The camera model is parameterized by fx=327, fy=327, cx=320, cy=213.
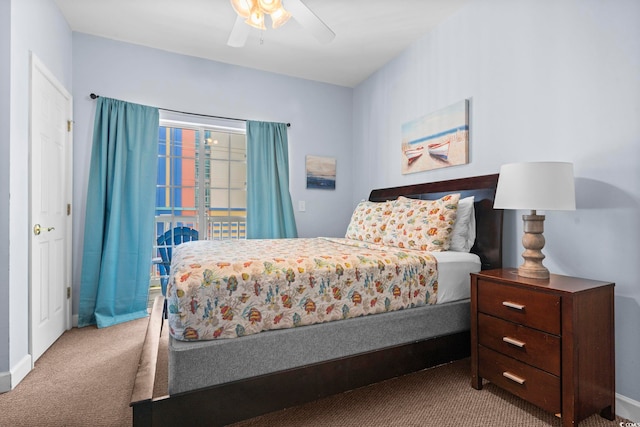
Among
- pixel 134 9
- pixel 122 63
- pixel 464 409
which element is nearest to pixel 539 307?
pixel 464 409

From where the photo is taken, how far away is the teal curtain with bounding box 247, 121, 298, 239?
3605 millimetres

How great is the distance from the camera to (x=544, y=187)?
1662 mm

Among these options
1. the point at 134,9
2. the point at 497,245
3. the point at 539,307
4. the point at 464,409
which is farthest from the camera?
the point at 134,9

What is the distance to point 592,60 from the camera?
1795 mm

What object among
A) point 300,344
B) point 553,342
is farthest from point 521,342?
point 300,344

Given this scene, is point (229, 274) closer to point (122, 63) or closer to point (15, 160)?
point (15, 160)

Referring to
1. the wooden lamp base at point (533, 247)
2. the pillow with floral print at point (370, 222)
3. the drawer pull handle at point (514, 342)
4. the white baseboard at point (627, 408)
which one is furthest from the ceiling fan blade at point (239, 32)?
the white baseboard at point (627, 408)

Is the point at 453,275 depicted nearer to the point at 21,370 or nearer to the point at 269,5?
the point at 269,5

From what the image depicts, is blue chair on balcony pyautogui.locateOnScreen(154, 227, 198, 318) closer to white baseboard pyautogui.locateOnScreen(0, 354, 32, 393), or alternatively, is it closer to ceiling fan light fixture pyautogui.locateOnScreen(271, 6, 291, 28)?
white baseboard pyautogui.locateOnScreen(0, 354, 32, 393)

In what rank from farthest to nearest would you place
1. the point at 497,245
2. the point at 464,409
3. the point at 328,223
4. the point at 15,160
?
the point at 328,223, the point at 497,245, the point at 15,160, the point at 464,409

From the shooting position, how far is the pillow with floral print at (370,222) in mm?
2705

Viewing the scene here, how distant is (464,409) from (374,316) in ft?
2.15

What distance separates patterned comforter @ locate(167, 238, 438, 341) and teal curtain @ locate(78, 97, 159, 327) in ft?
5.91

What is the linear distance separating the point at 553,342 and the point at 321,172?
9.59 feet
